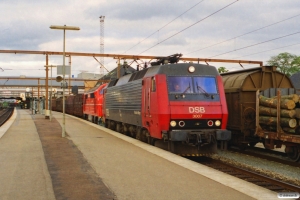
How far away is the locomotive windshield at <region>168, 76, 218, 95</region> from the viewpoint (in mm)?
12991

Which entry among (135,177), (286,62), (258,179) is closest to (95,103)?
(258,179)

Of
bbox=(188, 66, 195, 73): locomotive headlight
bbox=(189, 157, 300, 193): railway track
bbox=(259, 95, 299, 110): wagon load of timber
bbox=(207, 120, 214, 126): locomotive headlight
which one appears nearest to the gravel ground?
bbox=(189, 157, 300, 193): railway track

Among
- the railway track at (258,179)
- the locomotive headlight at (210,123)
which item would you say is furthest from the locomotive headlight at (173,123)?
the railway track at (258,179)

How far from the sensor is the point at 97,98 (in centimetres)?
2881

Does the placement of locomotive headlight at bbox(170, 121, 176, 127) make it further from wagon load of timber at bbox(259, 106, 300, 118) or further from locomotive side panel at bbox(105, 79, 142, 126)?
wagon load of timber at bbox(259, 106, 300, 118)

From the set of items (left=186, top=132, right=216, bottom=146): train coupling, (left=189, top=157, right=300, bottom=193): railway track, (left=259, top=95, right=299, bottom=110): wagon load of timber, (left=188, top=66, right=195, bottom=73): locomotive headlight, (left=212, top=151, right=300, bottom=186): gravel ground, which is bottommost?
(left=212, top=151, right=300, bottom=186): gravel ground

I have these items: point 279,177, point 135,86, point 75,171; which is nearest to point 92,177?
point 75,171

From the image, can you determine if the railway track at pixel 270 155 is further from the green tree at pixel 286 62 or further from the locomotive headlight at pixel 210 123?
the green tree at pixel 286 62

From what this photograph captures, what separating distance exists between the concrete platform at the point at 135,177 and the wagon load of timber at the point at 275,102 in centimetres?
406

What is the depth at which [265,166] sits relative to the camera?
12.1 metres

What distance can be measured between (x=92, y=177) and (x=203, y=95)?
19.4ft

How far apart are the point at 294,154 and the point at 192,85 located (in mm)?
4033

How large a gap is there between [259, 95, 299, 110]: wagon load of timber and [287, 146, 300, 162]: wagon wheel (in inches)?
54.9

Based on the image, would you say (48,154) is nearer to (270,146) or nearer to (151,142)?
(151,142)
